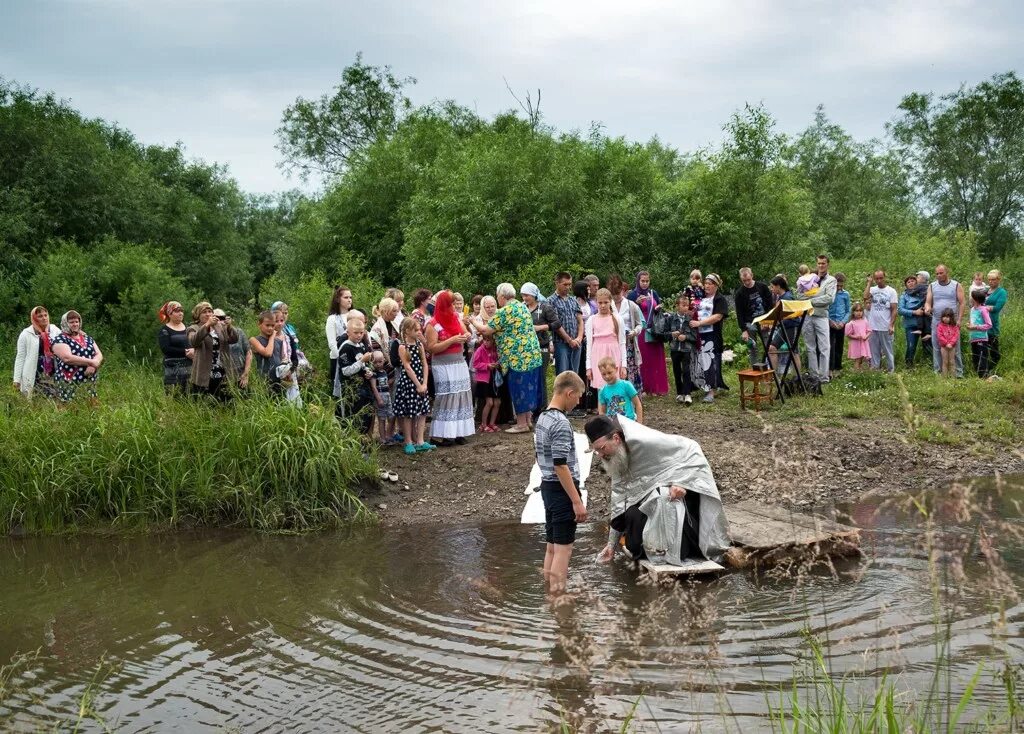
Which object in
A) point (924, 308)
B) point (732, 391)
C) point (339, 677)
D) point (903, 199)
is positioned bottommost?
point (339, 677)

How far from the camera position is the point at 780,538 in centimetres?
800

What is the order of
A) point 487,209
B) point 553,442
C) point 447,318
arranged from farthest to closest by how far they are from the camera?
point 487,209, point 447,318, point 553,442

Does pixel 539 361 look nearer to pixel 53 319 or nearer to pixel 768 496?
pixel 768 496

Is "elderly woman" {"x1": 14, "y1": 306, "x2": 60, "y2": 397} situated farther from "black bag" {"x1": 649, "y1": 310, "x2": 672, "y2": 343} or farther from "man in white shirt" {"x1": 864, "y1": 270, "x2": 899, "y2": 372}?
"man in white shirt" {"x1": 864, "y1": 270, "x2": 899, "y2": 372}

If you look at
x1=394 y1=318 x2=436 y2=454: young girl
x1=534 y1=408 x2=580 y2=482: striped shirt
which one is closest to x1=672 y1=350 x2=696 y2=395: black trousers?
x1=394 y1=318 x2=436 y2=454: young girl

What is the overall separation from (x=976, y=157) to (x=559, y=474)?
132 ft

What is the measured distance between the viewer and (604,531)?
30.7ft

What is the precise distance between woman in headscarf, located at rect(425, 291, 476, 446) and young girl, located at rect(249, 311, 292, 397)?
1815mm

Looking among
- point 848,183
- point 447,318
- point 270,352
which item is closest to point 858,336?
point 447,318

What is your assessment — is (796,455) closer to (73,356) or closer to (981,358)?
(981,358)

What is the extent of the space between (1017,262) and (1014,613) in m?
27.6

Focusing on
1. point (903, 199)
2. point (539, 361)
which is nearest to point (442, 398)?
point (539, 361)

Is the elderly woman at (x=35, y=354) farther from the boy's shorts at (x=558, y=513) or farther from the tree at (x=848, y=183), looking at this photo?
the tree at (x=848, y=183)

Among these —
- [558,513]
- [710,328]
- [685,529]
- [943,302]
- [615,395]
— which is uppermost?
[943,302]
